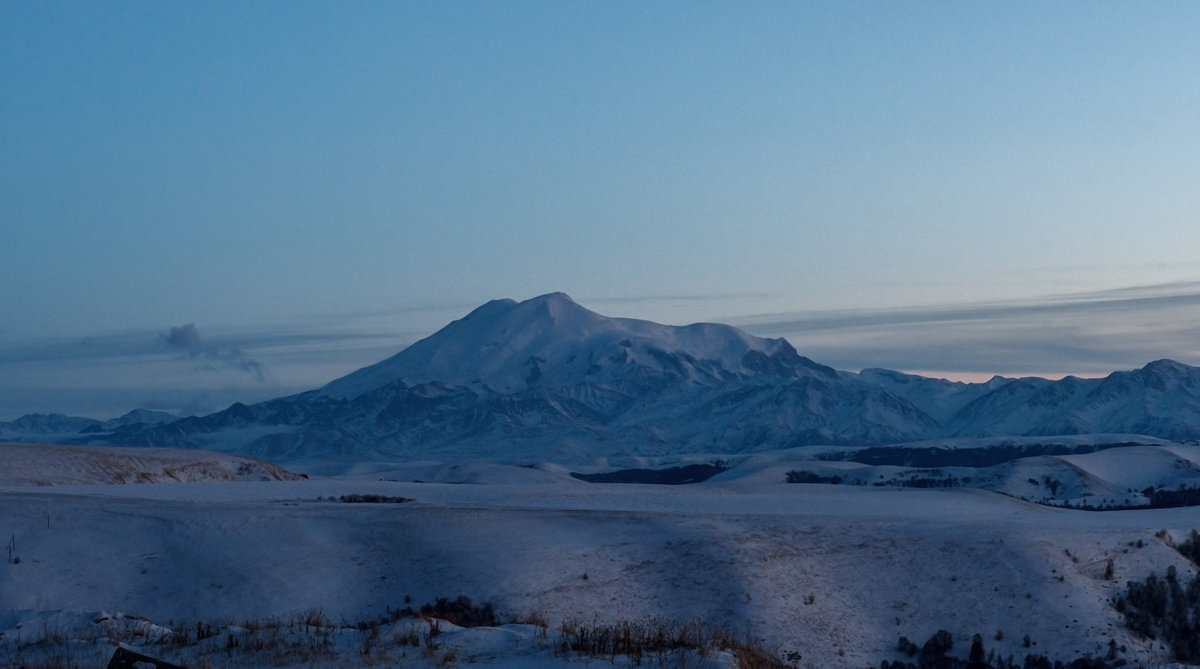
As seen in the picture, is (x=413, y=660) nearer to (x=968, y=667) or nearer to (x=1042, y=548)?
(x=968, y=667)

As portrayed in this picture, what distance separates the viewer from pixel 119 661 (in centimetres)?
1638

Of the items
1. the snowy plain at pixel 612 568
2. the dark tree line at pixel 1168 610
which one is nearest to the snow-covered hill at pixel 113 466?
the snowy plain at pixel 612 568

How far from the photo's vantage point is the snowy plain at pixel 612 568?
112ft

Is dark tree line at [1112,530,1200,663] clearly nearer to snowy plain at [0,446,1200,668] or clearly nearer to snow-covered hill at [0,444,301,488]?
snowy plain at [0,446,1200,668]

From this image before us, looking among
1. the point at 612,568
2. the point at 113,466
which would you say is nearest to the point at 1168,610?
the point at 612,568

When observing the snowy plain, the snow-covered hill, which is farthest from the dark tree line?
the snow-covered hill

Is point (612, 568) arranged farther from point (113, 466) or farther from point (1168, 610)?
point (113, 466)

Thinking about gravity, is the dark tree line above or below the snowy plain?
below

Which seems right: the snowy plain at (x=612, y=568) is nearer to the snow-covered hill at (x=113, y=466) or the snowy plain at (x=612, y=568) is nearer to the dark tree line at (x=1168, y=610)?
the dark tree line at (x=1168, y=610)

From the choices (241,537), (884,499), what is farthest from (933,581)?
(884,499)

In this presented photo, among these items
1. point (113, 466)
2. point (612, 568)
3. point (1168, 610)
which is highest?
point (612, 568)

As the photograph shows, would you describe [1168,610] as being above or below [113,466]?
below

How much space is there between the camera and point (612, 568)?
38031mm

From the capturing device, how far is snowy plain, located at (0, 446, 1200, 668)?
34250 millimetres
